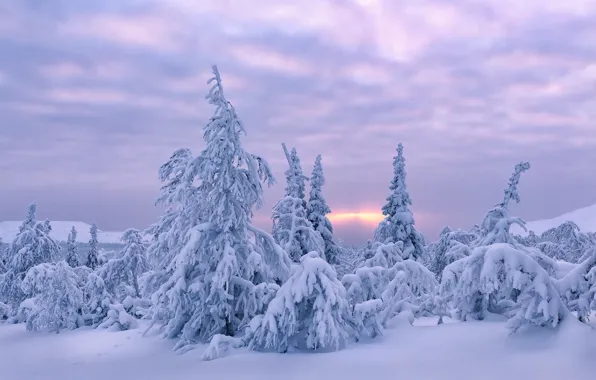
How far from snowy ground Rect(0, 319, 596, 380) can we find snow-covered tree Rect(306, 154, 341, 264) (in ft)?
61.7

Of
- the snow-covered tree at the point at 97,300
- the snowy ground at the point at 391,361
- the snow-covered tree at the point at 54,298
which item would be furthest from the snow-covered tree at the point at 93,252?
the snowy ground at the point at 391,361

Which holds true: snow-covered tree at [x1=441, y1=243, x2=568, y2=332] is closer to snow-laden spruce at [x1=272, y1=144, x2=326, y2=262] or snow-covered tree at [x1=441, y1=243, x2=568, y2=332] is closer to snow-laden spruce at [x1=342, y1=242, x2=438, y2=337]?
snow-laden spruce at [x1=342, y1=242, x2=438, y2=337]

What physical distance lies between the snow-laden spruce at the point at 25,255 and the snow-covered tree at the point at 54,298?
31.4ft

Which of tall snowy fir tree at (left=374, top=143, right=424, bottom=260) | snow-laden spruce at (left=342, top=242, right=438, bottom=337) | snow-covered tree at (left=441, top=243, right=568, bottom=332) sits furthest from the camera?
tall snowy fir tree at (left=374, top=143, right=424, bottom=260)

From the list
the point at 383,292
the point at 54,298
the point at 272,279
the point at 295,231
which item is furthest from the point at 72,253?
the point at 383,292

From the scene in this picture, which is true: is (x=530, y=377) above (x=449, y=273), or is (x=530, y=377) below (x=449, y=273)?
below

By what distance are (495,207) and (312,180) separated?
15015mm

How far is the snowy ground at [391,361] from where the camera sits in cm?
1143

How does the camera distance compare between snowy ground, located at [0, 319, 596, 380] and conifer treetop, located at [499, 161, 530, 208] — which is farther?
conifer treetop, located at [499, 161, 530, 208]

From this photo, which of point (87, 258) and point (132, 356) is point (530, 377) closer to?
point (132, 356)

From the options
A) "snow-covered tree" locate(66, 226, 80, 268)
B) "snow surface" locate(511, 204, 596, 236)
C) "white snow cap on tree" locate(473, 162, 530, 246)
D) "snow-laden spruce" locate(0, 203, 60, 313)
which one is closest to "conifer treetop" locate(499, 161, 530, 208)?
"white snow cap on tree" locate(473, 162, 530, 246)

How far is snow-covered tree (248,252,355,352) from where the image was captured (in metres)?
14.2

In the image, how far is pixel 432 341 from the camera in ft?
47.5

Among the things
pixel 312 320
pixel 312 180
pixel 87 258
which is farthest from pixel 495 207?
pixel 87 258
